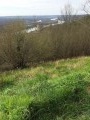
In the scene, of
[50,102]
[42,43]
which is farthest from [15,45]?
[50,102]

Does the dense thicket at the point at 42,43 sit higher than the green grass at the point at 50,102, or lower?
lower

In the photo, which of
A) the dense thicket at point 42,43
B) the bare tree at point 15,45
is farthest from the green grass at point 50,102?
the dense thicket at point 42,43

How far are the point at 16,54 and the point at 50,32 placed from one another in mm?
5074

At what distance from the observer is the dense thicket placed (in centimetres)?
1803

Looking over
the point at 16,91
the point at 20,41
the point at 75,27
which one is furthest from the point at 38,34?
the point at 16,91

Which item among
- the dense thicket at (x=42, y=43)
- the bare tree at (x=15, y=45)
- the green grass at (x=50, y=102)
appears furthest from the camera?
the dense thicket at (x=42, y=43)

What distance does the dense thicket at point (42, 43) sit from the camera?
1803 cm

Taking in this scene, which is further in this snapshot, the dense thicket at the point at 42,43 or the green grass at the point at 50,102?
the dense thicket at the point at 42,43

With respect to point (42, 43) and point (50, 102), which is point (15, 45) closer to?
point (42, 43)

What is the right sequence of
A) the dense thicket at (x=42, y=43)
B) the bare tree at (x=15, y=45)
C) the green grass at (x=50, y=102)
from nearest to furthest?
the green grass at (x=50, y=102) → the bare tree at (x=15, y=45) → the dense thicket at (x=42, y=43)

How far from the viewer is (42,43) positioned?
2014 cm

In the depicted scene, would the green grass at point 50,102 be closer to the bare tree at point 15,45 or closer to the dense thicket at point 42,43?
the bare tree at point 15,45

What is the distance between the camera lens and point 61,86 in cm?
700

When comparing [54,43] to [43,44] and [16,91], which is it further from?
[16,91]
